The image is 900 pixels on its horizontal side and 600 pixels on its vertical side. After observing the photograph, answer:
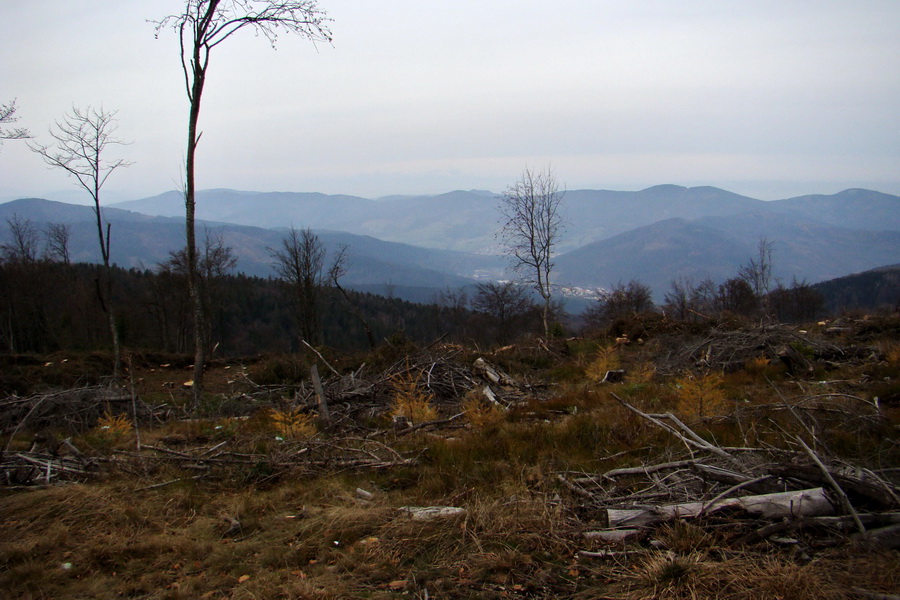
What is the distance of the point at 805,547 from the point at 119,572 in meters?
4.40

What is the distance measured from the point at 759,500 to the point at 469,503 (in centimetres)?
203

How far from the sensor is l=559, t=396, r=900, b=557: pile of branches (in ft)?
9.51

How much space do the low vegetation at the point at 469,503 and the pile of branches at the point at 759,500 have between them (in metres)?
0.02

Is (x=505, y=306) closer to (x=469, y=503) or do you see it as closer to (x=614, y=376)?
(x=614, y=376)

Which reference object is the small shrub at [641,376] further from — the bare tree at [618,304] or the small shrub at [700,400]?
the bare tree at [618,304]

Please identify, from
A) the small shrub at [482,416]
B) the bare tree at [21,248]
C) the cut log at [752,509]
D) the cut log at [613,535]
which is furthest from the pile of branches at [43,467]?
the bare tree at [21,248]

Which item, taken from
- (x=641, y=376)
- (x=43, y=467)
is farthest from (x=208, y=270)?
(x=641, y=376)

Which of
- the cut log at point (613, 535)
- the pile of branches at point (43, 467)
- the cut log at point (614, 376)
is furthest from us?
the cut log at point (614, 376)

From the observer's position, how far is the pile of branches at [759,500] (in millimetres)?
2898

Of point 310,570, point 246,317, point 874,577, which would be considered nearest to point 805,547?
point 874,577

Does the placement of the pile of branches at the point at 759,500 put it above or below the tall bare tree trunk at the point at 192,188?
below

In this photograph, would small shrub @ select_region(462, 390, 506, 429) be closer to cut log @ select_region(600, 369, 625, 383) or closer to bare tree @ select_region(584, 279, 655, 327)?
cut log @ select_region(600, 369, 625, 383)

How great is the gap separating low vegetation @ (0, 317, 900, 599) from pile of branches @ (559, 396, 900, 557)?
0.05ft

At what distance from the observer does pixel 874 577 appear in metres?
2.47
